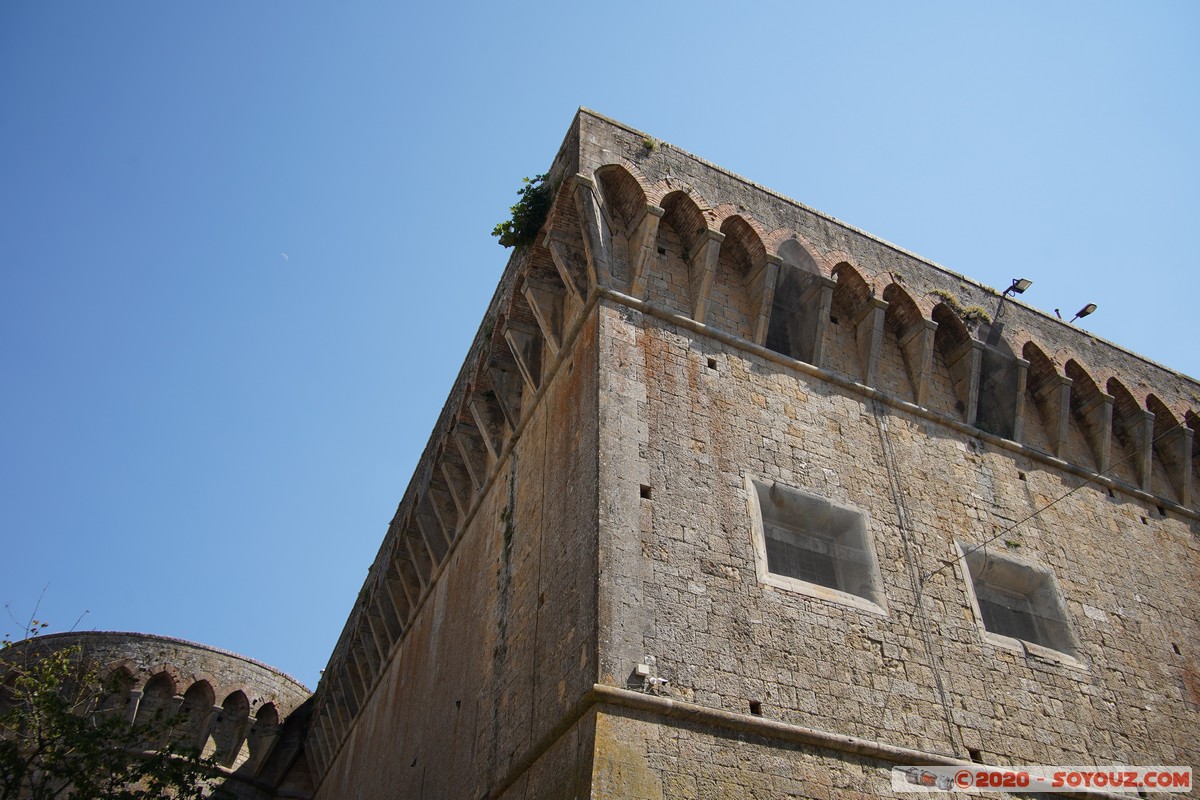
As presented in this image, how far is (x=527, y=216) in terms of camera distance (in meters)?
11.0

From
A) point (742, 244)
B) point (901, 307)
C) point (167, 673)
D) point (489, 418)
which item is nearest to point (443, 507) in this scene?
point (489, 418)

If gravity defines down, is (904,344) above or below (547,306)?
above

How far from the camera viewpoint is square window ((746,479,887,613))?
352 inches

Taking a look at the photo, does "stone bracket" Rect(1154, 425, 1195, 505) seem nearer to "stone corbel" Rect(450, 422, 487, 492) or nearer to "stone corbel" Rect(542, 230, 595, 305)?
"stone corbel" Rect(542, 230, 595, 305)

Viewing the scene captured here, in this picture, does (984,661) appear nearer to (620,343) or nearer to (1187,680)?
(1187,680)

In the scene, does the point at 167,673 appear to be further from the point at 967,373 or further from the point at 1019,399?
the point at 1019,399

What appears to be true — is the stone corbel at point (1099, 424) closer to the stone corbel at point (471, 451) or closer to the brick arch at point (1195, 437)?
the brick arch at point (1195, 437)

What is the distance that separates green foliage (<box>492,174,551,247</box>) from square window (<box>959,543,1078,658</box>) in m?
5.65

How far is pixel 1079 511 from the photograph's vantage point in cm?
1154

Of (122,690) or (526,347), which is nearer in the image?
(526,347)

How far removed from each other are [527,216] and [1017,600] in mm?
6624

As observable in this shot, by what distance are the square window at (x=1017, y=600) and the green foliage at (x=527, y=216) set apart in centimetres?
565

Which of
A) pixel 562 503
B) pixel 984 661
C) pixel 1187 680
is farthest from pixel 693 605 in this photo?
pixel 1187 680

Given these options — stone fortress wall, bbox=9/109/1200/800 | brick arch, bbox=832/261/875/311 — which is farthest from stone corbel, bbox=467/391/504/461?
brick arch, bbox=832/261/875/311
